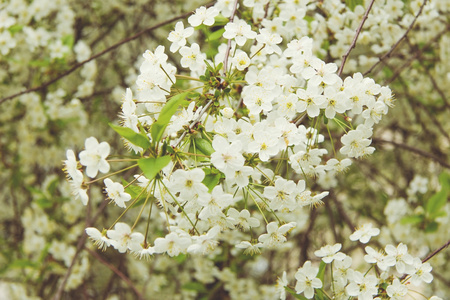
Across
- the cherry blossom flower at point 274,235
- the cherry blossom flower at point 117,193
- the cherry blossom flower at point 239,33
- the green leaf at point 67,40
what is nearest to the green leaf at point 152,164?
the cherry blossom flower at point 117,193

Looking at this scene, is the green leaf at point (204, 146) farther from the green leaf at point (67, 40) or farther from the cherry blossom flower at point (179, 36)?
the green leaf at point (67, 40)

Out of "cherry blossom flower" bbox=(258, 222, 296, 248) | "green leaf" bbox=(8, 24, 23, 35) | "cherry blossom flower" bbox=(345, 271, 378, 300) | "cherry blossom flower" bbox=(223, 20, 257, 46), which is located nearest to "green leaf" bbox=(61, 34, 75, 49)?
"green leaf" bbox=(8, 24, 23, 35)

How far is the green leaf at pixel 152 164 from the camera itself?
121cm

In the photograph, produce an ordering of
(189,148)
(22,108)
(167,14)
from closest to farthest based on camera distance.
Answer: (189,148) < (22,108) < (167,14)

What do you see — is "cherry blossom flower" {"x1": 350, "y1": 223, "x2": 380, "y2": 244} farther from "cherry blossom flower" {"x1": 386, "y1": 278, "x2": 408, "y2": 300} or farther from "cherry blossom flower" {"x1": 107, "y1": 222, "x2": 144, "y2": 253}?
"cherry blossom flower" {"x1": 107, "y1": 222, "x2": 144, "y2": 253}

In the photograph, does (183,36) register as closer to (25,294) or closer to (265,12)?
(265,12)

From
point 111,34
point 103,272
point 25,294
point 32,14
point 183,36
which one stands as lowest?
point 103,272

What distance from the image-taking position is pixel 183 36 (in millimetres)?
1643

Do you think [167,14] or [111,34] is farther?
[111,34]

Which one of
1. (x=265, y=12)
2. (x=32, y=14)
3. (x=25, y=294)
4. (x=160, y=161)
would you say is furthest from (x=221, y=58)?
(x=25, y=294)

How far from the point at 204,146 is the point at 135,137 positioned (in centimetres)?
22

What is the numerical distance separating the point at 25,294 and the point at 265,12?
2.98m

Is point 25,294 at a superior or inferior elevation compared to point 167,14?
inferior

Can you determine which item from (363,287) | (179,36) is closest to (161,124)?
(179,36)
